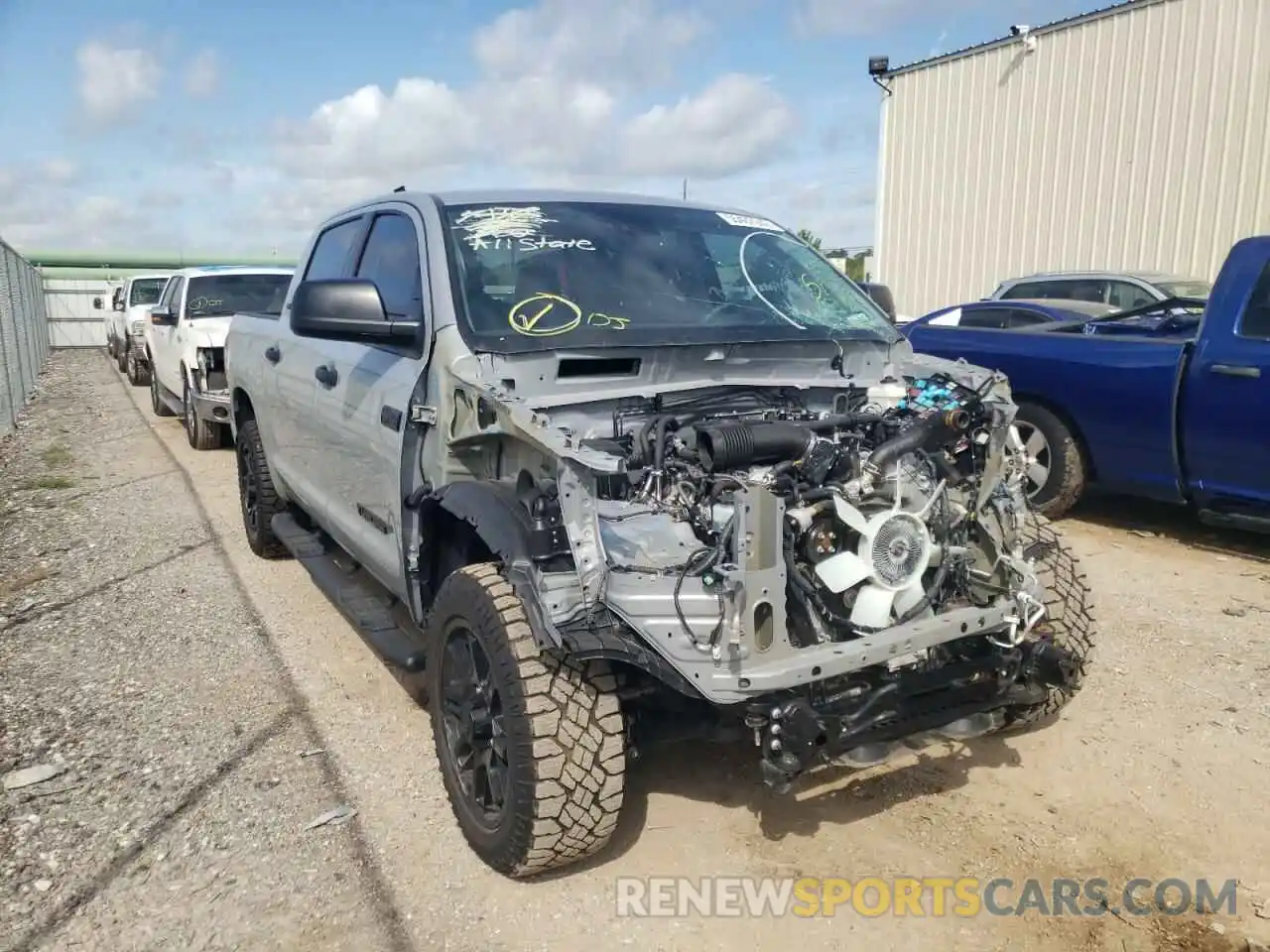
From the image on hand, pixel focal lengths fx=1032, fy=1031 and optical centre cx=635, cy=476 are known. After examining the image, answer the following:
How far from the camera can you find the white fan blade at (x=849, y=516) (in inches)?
111

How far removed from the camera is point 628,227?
404 cm

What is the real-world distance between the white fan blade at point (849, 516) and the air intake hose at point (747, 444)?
0.33m

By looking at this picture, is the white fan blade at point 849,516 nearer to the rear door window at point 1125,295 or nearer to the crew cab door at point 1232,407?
the crew cab door at point 1232,407

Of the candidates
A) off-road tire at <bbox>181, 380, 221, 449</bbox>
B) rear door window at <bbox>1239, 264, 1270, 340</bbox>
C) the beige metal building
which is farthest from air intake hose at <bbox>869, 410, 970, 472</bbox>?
the beige metal building

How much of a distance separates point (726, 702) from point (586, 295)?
1.70 m

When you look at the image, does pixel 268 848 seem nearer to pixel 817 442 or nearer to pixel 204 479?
pixel 817 442

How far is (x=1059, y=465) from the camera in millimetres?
6688

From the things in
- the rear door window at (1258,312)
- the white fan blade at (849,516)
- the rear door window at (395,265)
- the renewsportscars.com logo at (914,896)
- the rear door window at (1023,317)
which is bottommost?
the renewsportscars.com logo at (914,896)

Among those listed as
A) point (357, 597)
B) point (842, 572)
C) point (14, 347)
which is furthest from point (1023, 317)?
point (14, 347)

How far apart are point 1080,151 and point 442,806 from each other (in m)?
14.6

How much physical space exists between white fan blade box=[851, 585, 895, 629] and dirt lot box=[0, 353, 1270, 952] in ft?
2.60

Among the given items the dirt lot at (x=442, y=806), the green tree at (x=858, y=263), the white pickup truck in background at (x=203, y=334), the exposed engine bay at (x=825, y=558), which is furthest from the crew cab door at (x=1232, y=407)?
the green tree at (x=858, y=263)

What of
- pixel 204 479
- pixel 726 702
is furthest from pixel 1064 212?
pixel 726 702

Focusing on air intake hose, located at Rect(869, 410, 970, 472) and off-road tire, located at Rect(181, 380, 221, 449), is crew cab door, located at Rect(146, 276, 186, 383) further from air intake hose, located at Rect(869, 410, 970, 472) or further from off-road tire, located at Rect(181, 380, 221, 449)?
air intake hose, located at Rect(869, 410, 970, 472)
